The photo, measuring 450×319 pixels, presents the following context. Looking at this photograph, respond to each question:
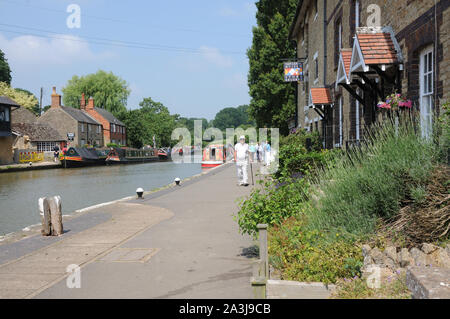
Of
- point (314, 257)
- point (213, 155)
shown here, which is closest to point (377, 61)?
point (314, 257)

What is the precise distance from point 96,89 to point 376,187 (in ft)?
267

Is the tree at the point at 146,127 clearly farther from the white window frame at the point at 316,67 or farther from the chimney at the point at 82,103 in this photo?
the white window frame at the point at 316,67

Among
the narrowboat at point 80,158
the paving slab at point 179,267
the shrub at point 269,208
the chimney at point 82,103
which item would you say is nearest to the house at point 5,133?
the narrowboat at point 80,158

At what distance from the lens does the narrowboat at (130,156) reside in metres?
52.3

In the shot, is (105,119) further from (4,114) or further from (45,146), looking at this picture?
(4,114)

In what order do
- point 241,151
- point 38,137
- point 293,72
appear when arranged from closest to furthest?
point 241,151
point 293,72
point 38,137

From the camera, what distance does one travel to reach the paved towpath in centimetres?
486

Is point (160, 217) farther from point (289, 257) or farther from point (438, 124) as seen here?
point (438, 124)

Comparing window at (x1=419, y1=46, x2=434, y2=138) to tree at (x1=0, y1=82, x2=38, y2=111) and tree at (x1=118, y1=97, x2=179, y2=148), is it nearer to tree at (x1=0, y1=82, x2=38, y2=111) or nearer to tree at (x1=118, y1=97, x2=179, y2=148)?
tree at (x1=0, y1=82, x2=38, y2=111)

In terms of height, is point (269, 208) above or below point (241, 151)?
below

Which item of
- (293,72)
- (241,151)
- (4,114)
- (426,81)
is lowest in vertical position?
(241,151)

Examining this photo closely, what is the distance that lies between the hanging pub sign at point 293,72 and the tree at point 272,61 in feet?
31.8

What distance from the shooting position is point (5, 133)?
140ft

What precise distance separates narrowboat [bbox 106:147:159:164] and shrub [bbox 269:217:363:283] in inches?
1909
